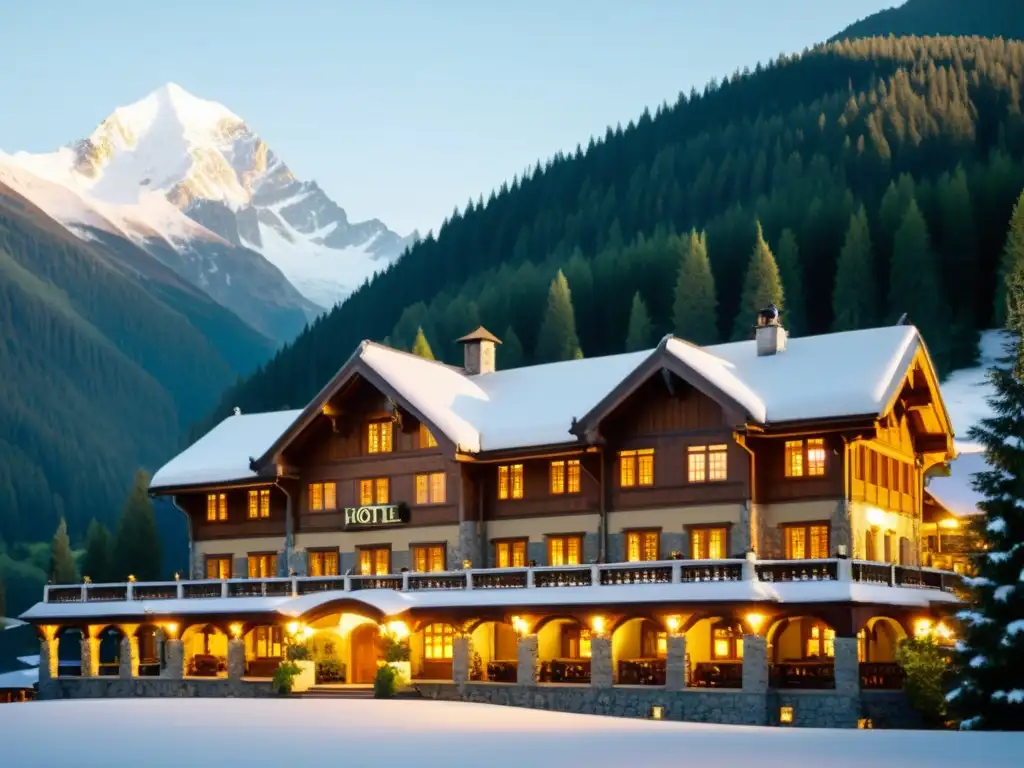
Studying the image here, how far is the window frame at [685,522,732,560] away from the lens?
49.4m

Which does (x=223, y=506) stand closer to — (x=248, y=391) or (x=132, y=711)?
(x=132, y=711)

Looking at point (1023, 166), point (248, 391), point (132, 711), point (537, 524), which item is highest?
point (1023, 166)

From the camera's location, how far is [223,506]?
2469 inches

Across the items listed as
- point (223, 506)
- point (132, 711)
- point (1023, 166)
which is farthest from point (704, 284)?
point (132, 711)

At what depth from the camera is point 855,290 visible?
119 metres

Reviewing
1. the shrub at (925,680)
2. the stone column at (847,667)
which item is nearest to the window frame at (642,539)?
the stone column at (847,667)

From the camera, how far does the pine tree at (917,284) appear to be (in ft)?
381

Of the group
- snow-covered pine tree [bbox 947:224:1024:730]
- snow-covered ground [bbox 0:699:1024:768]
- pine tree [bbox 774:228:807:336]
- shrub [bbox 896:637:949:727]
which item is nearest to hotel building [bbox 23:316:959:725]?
shrub [bbox 896:637:949:727]

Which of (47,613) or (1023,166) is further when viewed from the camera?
(1023,166)

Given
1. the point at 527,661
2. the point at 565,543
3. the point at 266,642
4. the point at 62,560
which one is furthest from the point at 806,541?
the point at 62,560

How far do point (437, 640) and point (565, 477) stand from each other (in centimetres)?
718

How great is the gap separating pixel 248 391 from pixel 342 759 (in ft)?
579

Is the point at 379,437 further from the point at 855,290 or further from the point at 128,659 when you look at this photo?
the point at 855,290

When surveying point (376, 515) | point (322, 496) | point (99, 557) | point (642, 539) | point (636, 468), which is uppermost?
point (636, 468)
